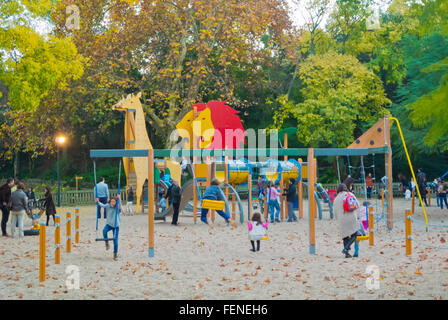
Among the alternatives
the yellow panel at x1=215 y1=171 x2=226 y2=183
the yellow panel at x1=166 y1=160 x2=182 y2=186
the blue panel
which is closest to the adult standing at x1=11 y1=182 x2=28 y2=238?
the blue panel

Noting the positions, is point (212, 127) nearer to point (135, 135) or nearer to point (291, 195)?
point (135, 135)

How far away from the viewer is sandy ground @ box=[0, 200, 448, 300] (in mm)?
8367

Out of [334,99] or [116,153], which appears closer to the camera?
[116,153]

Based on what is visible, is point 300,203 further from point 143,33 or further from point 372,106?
point 372,106

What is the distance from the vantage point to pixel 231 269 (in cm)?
1041

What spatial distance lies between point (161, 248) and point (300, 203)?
9.57 meters

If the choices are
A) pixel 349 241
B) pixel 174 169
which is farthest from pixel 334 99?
pixel 349 241

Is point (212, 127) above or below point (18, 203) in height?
above

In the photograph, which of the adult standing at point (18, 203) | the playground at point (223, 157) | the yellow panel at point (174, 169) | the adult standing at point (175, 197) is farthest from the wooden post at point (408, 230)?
the yellow panel at point (174, 169)

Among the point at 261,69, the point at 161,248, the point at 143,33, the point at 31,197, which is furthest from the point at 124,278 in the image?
the point at 261,69

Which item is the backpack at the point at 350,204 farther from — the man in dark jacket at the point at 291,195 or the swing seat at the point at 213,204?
the man in dark jacket at the point at 291,195

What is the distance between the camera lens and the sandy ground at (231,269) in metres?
8.37

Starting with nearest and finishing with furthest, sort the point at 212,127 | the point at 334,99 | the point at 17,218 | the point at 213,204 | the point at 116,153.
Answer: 1. the point at 116,153
2. the point at 17,218
3. the point at 213,204
4. the point at 212,127
5. the point at 334,99

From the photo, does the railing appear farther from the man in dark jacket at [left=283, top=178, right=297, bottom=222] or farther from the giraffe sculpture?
the man in dark jacket at [left=283, top=178, right=297, bottom=222]
